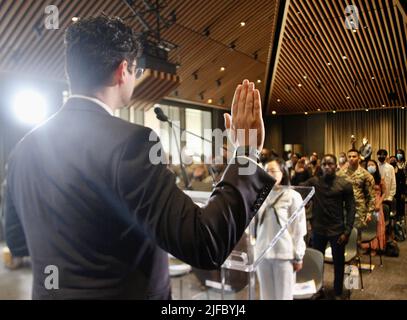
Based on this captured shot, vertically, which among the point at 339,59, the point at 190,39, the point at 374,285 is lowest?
the point at 374,285

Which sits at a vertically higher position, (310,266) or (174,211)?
(174,211)

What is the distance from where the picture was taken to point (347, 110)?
1574mm

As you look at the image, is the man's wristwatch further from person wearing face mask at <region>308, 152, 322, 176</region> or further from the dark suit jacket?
person wearing face mask at <region>308, 152, 322, 176</region>

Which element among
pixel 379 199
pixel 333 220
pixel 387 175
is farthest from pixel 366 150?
pixel 333 220

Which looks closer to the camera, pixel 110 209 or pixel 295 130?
pixel 110 209

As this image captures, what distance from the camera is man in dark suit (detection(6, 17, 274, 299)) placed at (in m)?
0.59

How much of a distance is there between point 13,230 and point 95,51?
1.47ft

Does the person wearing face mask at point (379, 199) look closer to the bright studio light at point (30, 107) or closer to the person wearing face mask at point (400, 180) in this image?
the person wearing face mask at point (400, 180)

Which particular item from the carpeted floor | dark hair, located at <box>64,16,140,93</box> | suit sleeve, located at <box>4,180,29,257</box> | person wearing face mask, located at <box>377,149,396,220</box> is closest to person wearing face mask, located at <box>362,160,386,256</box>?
person wearing face mask, located at <box>377,149,396,220</box>

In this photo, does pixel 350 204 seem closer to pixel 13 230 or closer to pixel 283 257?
pixel 283 257

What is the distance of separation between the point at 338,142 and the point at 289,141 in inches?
8.5

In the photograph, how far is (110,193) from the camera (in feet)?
2.03
